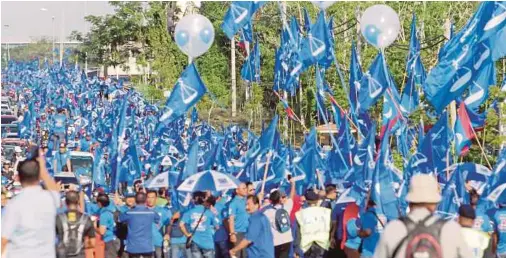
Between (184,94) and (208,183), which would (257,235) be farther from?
(184,94)

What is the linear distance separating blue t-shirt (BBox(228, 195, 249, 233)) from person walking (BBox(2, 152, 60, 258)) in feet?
22.9

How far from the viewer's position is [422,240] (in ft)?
24.3

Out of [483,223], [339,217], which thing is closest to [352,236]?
[339,217]

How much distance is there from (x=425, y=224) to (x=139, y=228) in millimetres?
8409

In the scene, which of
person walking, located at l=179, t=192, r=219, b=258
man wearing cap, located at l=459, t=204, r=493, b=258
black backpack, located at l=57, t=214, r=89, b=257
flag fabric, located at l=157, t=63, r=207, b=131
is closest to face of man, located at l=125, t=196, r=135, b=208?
person walking, located at l=179, t=192, r=219, b=258

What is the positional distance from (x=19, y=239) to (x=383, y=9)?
13.1 metres

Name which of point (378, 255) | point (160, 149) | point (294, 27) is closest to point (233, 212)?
point (378, 255)

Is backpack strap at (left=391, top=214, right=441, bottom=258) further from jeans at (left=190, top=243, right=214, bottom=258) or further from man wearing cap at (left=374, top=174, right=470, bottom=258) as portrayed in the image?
jeans at (left=190, top=243, right=214, bottom=258)

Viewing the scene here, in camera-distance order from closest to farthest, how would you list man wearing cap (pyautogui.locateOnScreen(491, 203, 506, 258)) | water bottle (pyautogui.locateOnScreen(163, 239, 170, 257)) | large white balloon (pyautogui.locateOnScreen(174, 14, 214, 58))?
man wearing cap (pyautogui.locateOnScreen(491, 203, 506, 258)) → water bottle (pyautogui.locateOnScreen(163, 239, 170, 257)) → large white balloon (pyautogui.locateOnScreen(174, 14, 214, 58))

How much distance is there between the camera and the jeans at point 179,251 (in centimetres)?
1612

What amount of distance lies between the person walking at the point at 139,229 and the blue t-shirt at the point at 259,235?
6.80 ft

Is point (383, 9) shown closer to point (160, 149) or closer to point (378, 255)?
point (160, 149)

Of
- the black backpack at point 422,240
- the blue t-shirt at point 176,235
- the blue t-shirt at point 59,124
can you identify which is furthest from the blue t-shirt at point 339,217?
the blue t-shirt at point 59,124

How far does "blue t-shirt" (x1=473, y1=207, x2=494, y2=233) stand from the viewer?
12945mm
